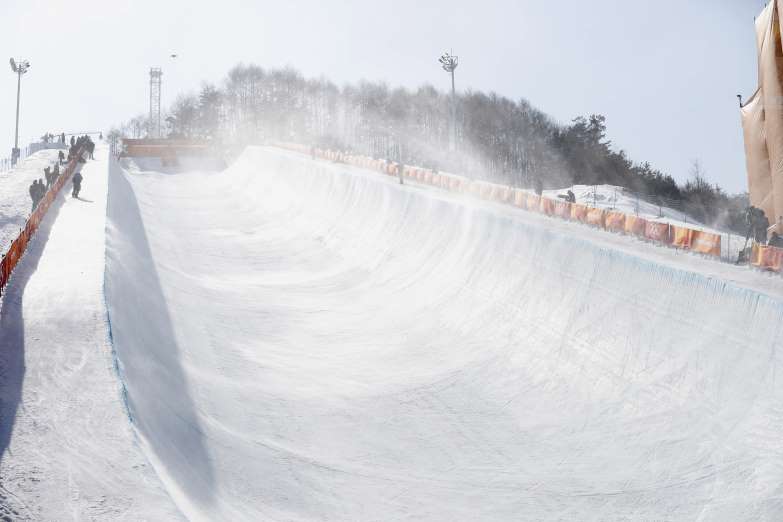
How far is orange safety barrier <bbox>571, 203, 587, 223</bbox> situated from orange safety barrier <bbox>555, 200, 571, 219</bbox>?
0.65ft

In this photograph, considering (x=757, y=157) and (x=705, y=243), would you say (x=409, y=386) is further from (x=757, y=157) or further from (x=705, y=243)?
(x=757, y=157)

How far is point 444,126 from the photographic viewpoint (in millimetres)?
108125

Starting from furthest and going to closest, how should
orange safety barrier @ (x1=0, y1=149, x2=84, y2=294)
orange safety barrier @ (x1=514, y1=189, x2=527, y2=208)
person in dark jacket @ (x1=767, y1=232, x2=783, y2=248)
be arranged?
orange safety barrier @ (x1=514, y1=189, x2=527, y2=208) → person in dark jacket @ (x1=767, y1=232, x2=783, y2=248) → orange safety barrier @ (x1=0, y1=149, x2=84, y2=294)

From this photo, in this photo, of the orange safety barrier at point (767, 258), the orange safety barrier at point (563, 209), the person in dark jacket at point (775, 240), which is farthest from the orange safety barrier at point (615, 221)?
the orange safety barrier at point (767, 258)

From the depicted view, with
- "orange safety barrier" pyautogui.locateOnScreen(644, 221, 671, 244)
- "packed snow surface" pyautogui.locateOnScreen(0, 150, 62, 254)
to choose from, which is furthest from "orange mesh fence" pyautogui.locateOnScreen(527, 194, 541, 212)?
"packed snow surface" pyautogui.locateOnScreen(0, 150, 62, 254)

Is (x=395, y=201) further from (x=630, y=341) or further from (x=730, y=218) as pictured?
(x=730, y=218)

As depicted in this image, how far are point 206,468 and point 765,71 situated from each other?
66.5ft

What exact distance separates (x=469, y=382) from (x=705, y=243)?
25.7ft

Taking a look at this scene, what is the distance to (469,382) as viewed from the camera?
18.0 metres

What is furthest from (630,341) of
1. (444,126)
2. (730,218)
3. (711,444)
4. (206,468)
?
(444,126)

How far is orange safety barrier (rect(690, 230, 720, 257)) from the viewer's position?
20203 millimetres

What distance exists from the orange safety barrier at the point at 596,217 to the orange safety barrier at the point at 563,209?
3.33 feet

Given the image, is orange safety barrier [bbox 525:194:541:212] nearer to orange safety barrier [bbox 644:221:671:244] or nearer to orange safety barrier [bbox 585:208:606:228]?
orange safety barrier [bbox 585:208:606:228]

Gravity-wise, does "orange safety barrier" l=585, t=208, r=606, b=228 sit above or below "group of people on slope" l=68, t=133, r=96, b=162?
below
